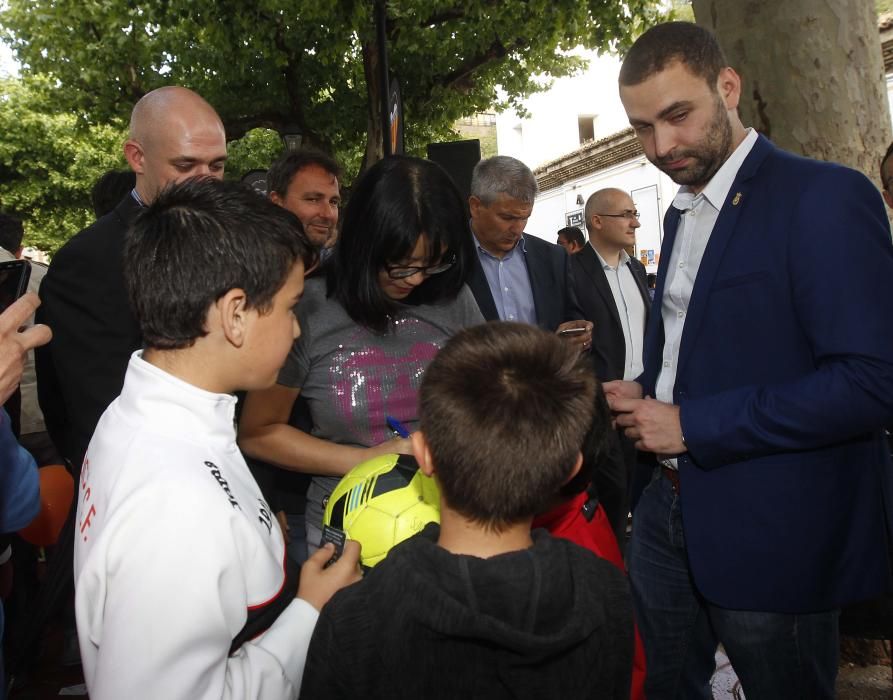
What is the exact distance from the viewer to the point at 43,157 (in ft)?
67.1

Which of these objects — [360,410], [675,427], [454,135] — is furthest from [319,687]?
[454,135]

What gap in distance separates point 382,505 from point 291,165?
3253 millimetres

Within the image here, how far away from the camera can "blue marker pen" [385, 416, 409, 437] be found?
1.99m

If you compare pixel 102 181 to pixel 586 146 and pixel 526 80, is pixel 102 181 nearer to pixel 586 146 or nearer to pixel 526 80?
pixel 526 80

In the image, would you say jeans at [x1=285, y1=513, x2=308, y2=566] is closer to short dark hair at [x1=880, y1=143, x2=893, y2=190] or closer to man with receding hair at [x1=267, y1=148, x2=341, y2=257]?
man with receding hair at [x1=267, y1=148, x2=341, y2=257]

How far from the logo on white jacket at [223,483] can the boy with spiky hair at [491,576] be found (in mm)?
255

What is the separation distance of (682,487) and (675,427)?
0.21 metres

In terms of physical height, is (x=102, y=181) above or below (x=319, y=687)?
above

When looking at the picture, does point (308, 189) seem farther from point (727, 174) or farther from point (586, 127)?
point (586, 127)

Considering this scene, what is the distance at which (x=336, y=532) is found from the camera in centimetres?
163

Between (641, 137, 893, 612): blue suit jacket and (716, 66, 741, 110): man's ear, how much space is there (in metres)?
0.17

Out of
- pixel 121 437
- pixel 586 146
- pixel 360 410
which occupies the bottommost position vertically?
pixel 360 410

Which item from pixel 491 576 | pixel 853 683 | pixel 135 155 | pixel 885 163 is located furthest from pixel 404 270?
pixel 853 683

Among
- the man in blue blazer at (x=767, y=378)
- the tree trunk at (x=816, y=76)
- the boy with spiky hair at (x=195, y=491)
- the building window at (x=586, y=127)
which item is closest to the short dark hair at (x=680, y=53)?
the man in blue blazer at (x=767, y=378)
